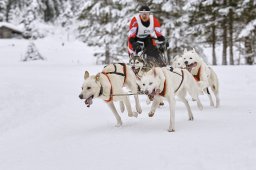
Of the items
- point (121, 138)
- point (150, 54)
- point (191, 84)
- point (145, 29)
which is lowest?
point (121, 138)

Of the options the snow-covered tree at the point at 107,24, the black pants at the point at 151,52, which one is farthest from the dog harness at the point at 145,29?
the snow-covered tree at the point at 107,24

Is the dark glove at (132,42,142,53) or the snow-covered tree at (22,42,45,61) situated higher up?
the snow-covered tree at (22,42,45,61)

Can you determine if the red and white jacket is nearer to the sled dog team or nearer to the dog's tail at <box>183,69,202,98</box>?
the sled dog team

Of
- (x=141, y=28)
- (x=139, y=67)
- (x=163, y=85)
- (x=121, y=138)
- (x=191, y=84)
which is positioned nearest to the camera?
(x=121, y=138)

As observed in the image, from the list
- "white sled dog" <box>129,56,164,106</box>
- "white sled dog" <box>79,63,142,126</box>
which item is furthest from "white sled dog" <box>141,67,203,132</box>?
"white sled dog" <box>129,56,164,106</box>

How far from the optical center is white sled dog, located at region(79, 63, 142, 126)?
5.48 meters

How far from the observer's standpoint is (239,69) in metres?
15.5

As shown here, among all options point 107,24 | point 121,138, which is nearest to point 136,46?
point 121,138

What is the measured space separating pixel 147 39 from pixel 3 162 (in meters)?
5.28

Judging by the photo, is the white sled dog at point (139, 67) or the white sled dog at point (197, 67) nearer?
the white sled dog at point (197, 67)

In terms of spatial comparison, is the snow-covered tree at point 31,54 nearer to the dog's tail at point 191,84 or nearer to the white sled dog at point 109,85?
the white sled dog at point 109,85

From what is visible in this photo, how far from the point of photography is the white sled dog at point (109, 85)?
5480 mm

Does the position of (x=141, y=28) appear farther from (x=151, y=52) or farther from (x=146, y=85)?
(x=146, y=85)

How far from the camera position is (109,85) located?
18.9ft
